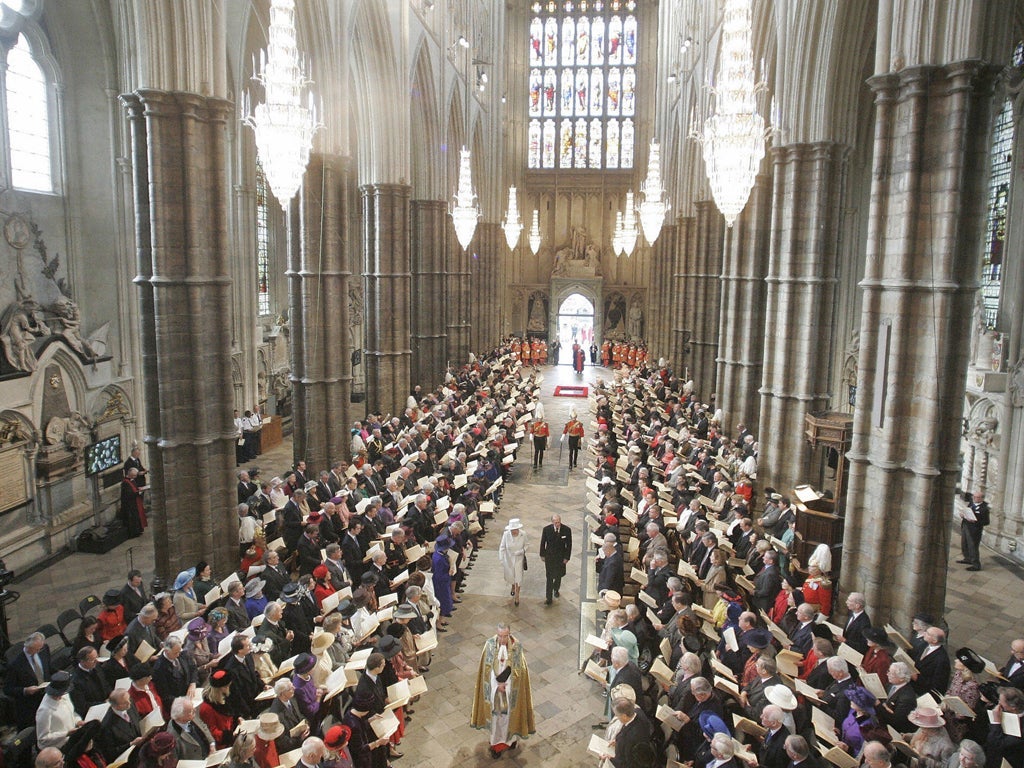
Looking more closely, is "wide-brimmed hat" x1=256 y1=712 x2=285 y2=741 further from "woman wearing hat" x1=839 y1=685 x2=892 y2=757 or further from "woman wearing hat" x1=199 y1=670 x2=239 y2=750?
"woman wearing hat" x1=839 y1=685 x2=892 y2=757

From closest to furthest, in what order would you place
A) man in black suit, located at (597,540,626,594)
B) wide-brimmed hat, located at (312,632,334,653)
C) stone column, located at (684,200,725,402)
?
wide-brimmed hat, located at (312,632,334,653) → man in black suit, located at (597,540,626,594) → stone column, located at (684,200,725,402)

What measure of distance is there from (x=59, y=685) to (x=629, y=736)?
5489 mm

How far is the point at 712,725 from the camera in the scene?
6.93m

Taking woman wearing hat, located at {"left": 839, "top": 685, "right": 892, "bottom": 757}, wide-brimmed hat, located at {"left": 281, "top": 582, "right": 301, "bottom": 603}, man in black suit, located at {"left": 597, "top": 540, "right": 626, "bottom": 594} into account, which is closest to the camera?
woman wearing hat, located at {"left": 839, "top": 685, "right": 892, "bottom": 757}

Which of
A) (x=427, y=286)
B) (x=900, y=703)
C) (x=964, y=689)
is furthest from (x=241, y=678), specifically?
(x=427, y=286)

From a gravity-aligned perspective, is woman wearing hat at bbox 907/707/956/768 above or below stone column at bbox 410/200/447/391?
below

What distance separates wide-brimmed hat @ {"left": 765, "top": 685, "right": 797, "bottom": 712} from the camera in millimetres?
7043

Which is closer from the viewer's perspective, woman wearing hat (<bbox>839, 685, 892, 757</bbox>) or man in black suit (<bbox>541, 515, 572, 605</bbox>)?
woman wearing hat (<bbox>839, 685, 892, 757</bbox>)

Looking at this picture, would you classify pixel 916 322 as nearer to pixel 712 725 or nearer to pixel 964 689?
pixel 964 689

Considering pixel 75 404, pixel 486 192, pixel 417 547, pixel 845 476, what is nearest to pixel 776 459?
pixel 845 476

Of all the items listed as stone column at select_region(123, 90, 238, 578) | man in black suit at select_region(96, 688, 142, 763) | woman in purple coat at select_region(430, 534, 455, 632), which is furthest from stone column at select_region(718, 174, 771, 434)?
man in black suit at select_region(96, 688, 142, 763)

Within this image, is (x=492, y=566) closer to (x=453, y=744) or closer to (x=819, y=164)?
(x=453, y=744)

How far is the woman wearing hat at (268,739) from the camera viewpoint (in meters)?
6.77

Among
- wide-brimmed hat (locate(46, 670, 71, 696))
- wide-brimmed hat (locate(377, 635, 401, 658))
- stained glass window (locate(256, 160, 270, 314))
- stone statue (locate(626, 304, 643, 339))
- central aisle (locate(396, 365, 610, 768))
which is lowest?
central aisle (locate(396, 365, 610, 768))
